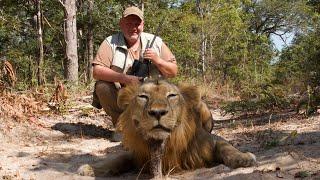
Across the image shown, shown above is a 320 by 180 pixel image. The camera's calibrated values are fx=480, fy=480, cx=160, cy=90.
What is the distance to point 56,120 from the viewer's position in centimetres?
662

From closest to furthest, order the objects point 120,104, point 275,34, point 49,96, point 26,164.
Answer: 1. point 120,104
2. point 26,164
3. point 49,96
4. point 275,34

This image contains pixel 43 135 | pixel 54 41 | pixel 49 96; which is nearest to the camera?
pixel 43 135

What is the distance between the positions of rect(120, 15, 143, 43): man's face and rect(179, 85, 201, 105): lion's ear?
2068 mm

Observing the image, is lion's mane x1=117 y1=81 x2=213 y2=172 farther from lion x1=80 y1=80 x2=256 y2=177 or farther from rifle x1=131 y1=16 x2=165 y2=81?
rifle x1=131 y1=16 x2=165 y2=81

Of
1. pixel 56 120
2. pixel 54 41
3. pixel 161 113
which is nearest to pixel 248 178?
pixel 161 113

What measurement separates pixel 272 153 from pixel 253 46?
1116 inches

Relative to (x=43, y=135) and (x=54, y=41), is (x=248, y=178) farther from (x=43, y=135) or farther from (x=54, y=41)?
(x=54, y=41)

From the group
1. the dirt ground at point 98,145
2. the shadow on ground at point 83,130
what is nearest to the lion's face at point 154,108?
the dirt ground at point 98,145

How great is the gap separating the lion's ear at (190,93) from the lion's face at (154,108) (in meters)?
0.10

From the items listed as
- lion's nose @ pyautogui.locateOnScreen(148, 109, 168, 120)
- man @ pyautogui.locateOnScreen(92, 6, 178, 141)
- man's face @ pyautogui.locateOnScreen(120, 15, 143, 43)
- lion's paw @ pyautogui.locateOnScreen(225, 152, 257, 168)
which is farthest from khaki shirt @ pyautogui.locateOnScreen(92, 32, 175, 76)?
lion's nose @ pyautogui.locateOnScreen(148, 109, 168, 120)

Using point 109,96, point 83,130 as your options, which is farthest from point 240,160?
point 83,130

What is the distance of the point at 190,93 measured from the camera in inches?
145

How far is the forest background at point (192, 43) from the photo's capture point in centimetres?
809

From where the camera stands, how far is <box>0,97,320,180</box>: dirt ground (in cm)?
346
